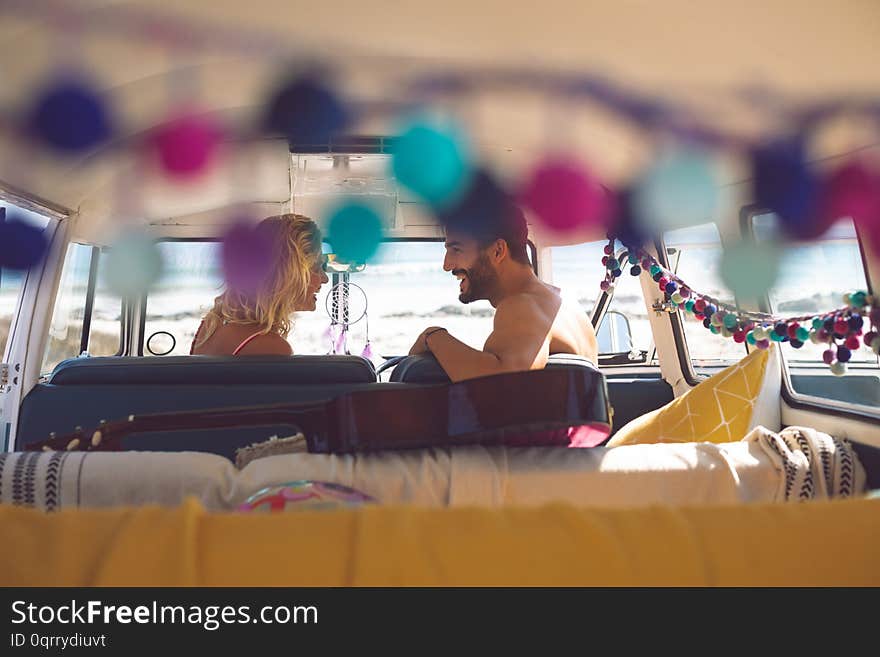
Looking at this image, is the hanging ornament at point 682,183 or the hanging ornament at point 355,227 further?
the hanging ornament at point 355,227

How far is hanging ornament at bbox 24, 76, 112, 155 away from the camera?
1.17 m

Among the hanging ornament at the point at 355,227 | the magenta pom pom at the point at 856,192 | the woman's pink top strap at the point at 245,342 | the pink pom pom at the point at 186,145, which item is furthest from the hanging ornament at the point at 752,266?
the woman's pink top strap at the point at 245,342

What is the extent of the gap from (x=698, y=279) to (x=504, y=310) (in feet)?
5.89

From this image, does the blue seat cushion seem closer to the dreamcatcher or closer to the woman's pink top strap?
the woman's pink top strap

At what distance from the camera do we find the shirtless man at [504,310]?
1813mm

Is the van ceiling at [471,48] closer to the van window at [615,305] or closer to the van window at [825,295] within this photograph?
the van window at [825,295]

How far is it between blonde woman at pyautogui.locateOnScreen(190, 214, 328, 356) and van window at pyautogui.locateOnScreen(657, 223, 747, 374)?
205 centimetres

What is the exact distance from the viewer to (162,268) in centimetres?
166

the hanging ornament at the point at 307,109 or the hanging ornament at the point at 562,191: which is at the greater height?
the hanging ornament at the point at 307,109

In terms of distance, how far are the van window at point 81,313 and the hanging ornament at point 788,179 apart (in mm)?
3436

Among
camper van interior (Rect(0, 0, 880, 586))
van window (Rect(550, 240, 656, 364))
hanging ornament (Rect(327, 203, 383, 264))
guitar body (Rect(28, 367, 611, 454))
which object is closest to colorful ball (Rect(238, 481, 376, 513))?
camper van interior (Rect(0, 0, 880, 586))

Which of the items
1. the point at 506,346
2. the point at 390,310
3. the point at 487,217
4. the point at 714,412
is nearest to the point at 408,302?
the point at 390,310
